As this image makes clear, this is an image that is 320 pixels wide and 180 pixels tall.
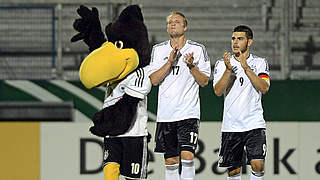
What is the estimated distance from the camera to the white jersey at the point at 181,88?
861 cm

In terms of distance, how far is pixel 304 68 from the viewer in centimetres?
1132

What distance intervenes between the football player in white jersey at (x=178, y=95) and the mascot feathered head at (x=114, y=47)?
2.16 ft

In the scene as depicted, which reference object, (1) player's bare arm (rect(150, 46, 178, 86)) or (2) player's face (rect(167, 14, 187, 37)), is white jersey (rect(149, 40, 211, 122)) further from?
(2) player's face (rect(167, 14, 187, 37))

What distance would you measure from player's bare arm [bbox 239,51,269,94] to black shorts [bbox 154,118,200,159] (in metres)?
0.71

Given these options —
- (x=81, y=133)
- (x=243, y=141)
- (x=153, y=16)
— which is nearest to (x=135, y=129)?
(x=243, y=141)

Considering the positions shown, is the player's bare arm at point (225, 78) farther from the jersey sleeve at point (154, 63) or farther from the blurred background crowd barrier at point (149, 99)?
the blurred background crowd barrier at point (149, 99)

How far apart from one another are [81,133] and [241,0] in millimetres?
2864

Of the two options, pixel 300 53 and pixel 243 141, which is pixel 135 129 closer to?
pixel 243 141

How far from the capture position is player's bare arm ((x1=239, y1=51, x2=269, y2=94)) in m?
8.25

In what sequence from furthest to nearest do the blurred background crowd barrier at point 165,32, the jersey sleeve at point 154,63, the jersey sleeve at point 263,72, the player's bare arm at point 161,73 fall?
the blurred background crowd barrier at point 165,32 < the jersey sleeve at point 154,63 < the jersey sleeve at point 263,72 < the player's bare arm at point 161,73

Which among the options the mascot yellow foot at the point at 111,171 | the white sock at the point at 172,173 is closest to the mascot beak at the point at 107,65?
the mascot yellow foot at the point at 111,171

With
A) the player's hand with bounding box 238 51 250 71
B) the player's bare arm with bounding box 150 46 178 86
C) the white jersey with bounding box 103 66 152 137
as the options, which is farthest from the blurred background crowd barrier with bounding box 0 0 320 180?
the white jersey with bounding box 103 66 152 137

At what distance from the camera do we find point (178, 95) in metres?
8.62

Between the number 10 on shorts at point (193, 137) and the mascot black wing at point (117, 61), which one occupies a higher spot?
the mascot black wing at point (117, 61)
